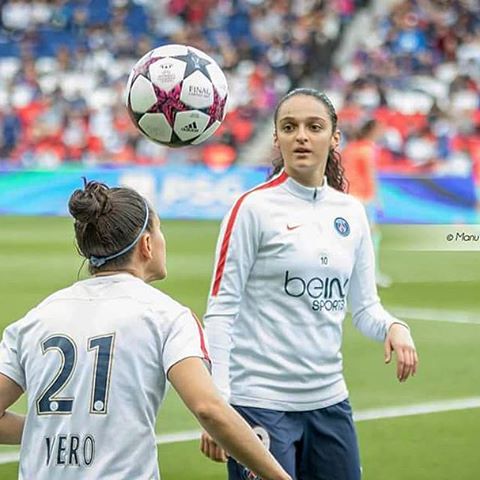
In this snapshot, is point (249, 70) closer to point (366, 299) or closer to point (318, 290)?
point (366, 299)

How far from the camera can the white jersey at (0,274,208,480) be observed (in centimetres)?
319

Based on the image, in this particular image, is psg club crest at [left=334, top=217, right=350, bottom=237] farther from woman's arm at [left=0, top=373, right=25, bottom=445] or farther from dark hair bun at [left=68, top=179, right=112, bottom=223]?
woman's arm at [left=0, top=373, right=25, bottom=445]

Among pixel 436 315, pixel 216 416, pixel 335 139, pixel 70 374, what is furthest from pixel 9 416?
pixel 436 315

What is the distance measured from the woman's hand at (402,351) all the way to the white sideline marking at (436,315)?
7.31 metres

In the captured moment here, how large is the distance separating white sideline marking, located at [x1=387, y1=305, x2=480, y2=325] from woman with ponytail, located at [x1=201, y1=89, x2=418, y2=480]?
728cm

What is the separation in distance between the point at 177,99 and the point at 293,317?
86.3 inches

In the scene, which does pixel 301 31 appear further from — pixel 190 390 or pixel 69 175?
pixel 190 390

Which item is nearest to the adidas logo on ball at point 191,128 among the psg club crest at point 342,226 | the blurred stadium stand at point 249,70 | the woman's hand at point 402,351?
the psg club crest at point 342,226

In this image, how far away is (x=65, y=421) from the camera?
3.21m

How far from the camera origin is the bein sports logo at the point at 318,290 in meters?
4.35

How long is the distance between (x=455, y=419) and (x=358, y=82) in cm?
1775

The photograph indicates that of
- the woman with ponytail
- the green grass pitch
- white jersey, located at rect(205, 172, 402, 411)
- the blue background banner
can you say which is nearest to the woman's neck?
the woman with ponytail

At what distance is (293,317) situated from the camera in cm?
436

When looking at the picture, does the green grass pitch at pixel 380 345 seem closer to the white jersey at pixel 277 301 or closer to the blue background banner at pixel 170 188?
the blue background banner at pixel 170 188
